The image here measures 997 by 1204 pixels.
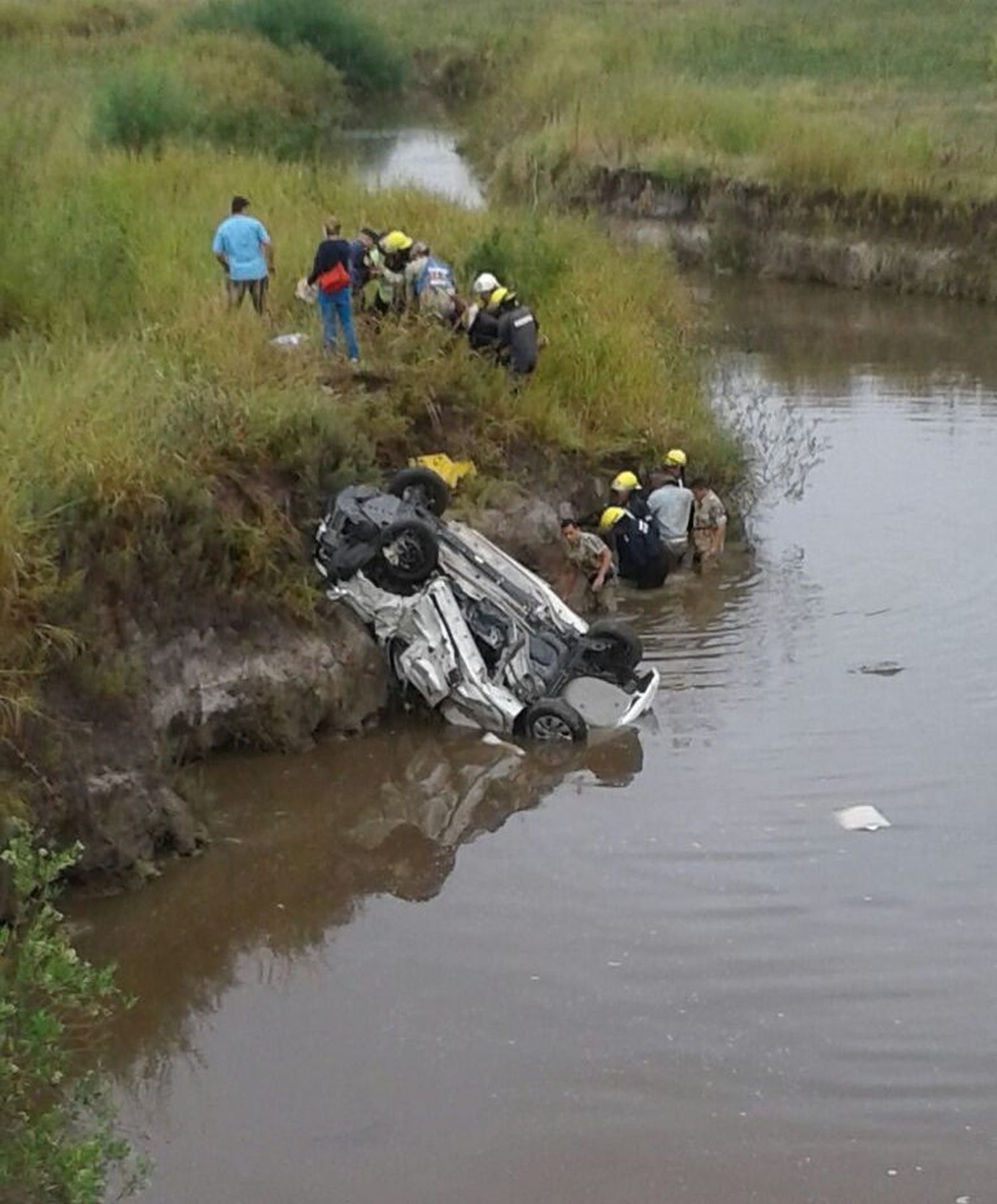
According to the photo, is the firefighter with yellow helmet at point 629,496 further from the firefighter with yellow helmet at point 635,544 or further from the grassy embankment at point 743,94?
the grassy embankment at point 743,94

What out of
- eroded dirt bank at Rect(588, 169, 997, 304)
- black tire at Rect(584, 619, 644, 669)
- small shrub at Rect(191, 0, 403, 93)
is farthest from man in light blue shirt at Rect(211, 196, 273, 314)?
small shrub at Rect(191, 0, 403, 93)

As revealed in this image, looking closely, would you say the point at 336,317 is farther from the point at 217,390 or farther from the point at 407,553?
the point at 407,553

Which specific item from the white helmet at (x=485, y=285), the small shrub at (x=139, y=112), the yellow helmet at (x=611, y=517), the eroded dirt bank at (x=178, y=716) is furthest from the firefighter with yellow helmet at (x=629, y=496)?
the small shrub at (x=139, y=112)

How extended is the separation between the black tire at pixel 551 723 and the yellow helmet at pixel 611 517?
10.6ft

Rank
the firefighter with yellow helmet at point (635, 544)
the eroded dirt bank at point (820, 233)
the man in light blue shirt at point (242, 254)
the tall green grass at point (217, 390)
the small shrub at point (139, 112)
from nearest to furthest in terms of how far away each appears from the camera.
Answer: the tall green grass at point (217, 390) → the firefighter with yellow helmet at point (635, 544) → the man in light blue shirt at point (242, 254) → the small shrub at point (139, 112) → the eroded dirt bank at point (820, 233)

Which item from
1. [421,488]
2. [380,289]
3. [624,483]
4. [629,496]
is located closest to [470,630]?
[421,488]

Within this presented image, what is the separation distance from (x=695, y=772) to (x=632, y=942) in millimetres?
2624

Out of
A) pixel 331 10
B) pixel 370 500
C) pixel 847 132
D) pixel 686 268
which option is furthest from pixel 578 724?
pixel 331 10

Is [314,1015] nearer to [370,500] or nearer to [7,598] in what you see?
[7,598]

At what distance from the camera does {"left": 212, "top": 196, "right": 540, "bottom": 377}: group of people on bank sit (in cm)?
1509

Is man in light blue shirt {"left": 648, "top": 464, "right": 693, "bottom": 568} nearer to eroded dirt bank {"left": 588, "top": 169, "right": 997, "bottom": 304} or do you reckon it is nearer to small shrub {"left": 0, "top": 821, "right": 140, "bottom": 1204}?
small shrub {"left": 0, "top": 821, "right": 140, "bottom": 1204}

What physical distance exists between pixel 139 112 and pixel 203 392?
1574 cm

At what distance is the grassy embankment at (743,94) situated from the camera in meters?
31.0

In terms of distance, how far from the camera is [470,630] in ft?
41.2
